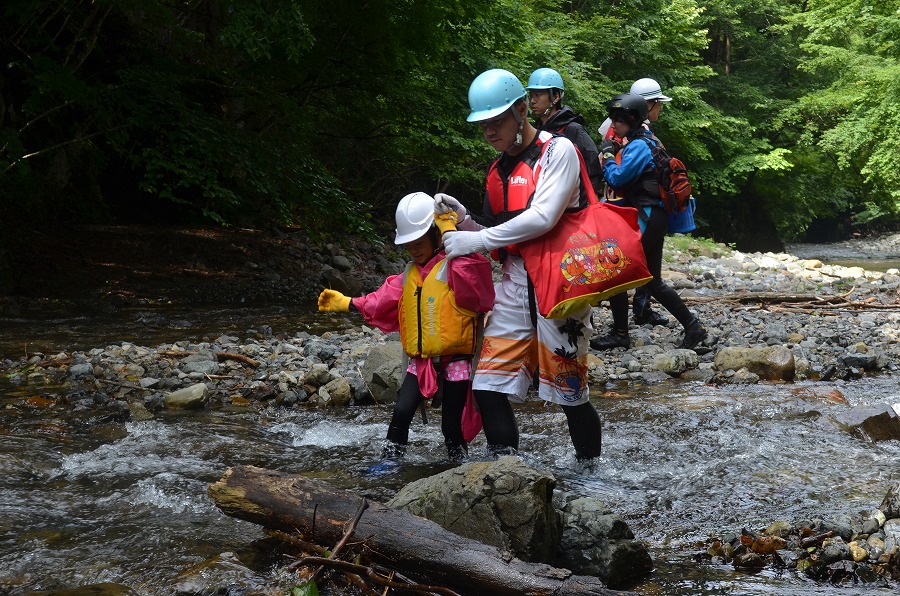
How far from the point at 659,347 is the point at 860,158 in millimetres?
23788

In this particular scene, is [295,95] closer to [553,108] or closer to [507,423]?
[553,108]

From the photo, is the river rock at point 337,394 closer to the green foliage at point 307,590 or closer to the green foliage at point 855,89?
the green foliage at point 307,590

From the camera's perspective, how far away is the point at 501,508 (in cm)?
314

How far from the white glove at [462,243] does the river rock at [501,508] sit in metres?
0.99

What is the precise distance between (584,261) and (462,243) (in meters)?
A: 0.57

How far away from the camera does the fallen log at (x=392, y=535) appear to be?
8.79 feet

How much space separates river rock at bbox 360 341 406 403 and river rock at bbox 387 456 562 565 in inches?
125

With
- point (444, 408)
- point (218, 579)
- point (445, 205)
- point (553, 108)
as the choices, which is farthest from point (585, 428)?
point (553, 108)

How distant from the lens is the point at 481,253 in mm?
4023

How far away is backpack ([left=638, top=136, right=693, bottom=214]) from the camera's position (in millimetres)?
7211

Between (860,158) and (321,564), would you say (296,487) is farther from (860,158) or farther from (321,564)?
(860,158)

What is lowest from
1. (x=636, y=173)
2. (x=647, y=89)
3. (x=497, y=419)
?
(x=497, y=419)

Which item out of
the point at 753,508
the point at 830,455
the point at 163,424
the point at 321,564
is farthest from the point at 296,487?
the point at 830,455

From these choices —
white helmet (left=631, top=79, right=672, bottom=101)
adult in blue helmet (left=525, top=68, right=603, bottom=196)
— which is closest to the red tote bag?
adult in blue helmet (left=525, top=68, right=603, bottom=196)
